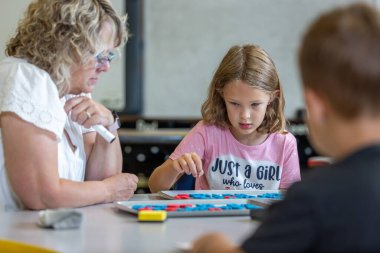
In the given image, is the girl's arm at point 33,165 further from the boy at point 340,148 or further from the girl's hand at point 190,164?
the boy at point 340,148

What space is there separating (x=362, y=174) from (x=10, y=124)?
3.13 ft

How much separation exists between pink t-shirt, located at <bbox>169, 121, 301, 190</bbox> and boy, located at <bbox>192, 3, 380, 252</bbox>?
4.07 ft

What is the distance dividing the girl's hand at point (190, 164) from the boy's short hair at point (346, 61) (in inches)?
39.5

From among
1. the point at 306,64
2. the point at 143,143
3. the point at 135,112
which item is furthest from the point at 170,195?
the point at 135,112

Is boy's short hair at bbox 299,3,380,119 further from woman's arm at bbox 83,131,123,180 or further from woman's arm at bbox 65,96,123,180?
woman's arm at bbox 83,131,123,180

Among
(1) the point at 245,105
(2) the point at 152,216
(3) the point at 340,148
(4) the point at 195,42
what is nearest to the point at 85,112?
(2) the point at 152,216

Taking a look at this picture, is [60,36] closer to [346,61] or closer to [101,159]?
[101,159]

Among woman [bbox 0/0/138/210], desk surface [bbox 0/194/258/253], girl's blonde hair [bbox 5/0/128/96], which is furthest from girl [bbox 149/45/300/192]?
desk surface [bbox 0/194/258/253]

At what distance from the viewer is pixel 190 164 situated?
73.5 inches

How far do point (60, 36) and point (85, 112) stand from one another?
0.20 m

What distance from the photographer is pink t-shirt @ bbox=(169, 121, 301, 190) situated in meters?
2.13

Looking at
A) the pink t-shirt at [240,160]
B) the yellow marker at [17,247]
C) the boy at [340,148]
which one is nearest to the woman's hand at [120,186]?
the pink t-shirt at [240,160]

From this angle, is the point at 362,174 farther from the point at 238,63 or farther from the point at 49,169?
the point at 238,63

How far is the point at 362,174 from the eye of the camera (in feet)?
2.68
